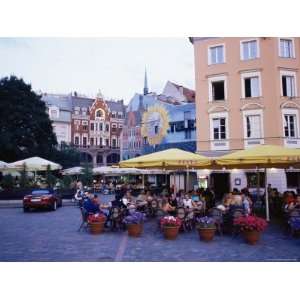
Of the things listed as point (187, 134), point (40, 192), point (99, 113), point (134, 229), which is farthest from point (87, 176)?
point (99, 113)

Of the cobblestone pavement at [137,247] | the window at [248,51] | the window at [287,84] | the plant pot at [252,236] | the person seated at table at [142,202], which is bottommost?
the cobblestone pavement at [137,247]

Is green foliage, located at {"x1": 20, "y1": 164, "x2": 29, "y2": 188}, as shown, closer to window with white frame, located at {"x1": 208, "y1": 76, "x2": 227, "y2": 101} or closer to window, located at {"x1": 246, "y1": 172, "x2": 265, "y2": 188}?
window with white frame, located at {"x1": 208, "y1": 76, "x2": 227, "y2": 101}

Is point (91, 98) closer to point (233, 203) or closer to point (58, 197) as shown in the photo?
point (58, 197)

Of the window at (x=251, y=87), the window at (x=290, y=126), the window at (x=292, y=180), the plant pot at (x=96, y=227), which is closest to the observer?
the plant pot at (x=96, y=227)

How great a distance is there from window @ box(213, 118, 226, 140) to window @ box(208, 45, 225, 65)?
3.75 meters

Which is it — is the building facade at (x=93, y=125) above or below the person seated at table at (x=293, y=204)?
above

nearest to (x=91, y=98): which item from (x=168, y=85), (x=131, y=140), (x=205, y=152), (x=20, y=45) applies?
(x=131, y=140)

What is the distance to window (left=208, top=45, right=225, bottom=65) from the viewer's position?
21.2 m

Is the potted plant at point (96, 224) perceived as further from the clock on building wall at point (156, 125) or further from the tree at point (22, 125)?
the clock on building wall at point (156, 125)

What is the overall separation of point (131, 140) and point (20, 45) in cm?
3129

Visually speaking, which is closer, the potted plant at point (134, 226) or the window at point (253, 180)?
the potted plant at point (134, 226)

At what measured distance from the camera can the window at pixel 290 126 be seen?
762 inches

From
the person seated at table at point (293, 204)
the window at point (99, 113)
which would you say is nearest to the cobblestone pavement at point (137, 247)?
the person seated at table at point (293, 204)

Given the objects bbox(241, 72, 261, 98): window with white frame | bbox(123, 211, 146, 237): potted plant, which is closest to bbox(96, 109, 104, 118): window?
bbox(241, 72, 261, 98): window with white frame
